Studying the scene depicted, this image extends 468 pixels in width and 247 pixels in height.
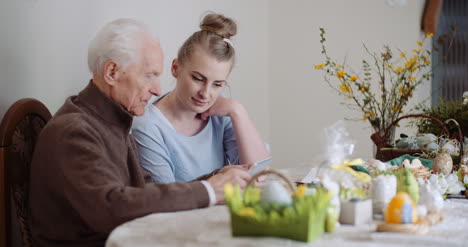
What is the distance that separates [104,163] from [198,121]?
892 mm

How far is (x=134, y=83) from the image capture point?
1.66 meters

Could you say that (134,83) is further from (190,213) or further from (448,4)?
(448,4)

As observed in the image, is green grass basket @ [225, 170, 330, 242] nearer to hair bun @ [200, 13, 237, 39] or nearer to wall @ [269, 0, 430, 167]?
hair bun @ [200, 13, 237, 39]

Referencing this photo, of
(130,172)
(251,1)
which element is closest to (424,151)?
(130,172)

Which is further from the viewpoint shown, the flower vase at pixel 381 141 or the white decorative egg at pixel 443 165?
the flower vase at pixel 381 141

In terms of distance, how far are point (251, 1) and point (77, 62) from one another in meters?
2.49

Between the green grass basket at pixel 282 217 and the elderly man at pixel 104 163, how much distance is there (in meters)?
0.32

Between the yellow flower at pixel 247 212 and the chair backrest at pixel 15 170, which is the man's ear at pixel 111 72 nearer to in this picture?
the chair backrest at pixel 15 170

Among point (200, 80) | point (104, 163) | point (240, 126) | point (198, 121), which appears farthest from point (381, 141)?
point (104, 163)

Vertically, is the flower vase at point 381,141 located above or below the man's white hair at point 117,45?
below

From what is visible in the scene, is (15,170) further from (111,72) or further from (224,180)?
(224,180)

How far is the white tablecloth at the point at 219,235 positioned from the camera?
1.08 metres

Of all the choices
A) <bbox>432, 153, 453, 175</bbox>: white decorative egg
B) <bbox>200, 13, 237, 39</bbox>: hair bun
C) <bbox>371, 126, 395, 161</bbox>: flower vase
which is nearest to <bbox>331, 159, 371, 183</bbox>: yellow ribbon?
<bbox>432, 153, 453, 175</bbox>: white decorative egg

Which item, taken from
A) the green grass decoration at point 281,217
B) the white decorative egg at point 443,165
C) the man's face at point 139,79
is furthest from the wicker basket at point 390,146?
the green grass decoration at point 281,217
